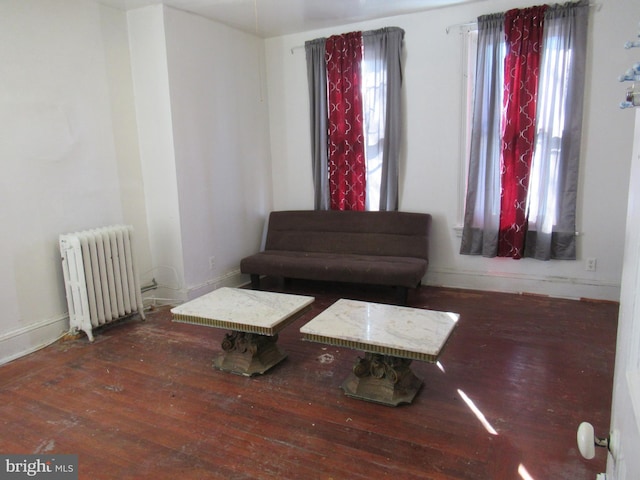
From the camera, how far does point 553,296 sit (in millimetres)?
3873

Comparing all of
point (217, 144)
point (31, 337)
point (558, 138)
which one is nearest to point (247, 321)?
point (31, 337)

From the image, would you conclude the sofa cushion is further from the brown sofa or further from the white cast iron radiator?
the white cast iron radiator

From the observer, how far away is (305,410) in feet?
7.36

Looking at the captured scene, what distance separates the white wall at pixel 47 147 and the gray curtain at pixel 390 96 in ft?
7.41

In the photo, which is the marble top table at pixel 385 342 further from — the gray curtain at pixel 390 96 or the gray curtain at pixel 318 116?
the gray curtain at pixel 318 116

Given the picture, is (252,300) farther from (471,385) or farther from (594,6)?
(594,6)

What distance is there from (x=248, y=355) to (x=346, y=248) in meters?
1.94

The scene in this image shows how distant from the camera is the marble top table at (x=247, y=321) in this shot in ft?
8.27

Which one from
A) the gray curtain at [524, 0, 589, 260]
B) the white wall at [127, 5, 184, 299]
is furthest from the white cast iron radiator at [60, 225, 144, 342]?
the gray curtain at [524, 0, 589, 260]

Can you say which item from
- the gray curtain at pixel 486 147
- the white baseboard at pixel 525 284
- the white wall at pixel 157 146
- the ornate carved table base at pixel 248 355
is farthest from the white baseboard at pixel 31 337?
the gray curtain at pixel 486 147

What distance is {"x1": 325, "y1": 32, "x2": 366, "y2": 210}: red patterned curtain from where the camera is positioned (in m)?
4.27

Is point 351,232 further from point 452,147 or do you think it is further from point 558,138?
point 558,138

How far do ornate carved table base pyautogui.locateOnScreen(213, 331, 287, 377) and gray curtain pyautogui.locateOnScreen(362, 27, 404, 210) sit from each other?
216cm

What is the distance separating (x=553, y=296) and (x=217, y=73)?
12.1 ft
